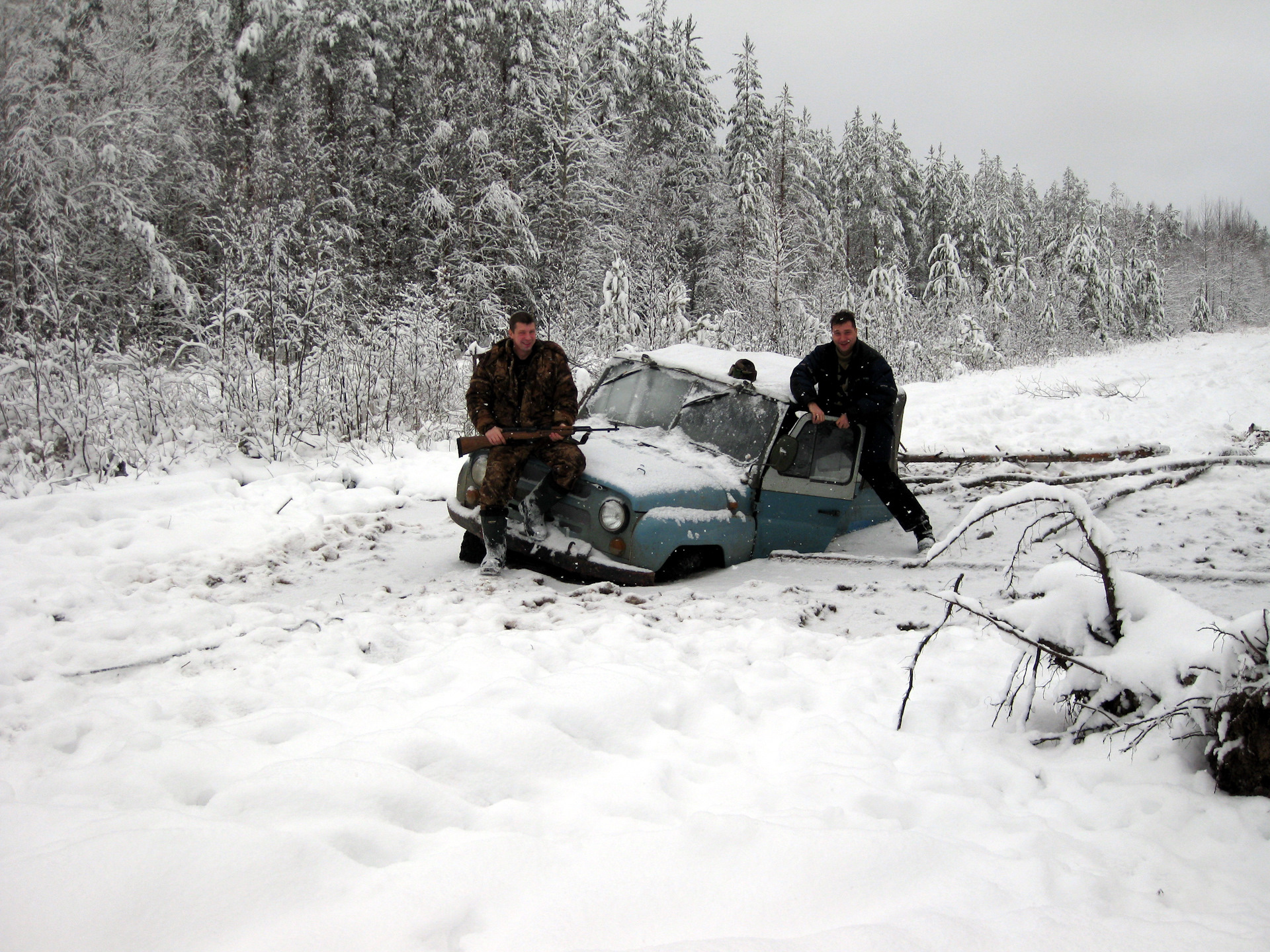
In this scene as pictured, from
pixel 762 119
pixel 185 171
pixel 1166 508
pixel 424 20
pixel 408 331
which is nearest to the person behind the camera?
pixel 1166 508

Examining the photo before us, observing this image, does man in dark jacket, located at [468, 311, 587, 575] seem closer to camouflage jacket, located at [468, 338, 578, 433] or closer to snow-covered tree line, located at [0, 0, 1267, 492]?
camouflage jacket, located at [468, 338, 578, 433]

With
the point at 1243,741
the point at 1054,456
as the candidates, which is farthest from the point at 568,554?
the point at 1054,456

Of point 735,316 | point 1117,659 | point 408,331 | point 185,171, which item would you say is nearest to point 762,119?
point 735,316

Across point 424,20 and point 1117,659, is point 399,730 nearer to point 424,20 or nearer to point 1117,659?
point 1117,659

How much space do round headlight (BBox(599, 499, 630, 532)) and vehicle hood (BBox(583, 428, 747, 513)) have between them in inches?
3.1

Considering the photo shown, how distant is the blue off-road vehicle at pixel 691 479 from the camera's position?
513 cm

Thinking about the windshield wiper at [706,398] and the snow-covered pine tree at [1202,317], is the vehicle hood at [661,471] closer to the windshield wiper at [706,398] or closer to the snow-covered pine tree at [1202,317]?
the windshield wiper at [706,398]

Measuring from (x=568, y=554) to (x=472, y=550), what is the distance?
3.30 feet

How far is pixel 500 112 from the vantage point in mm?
21938

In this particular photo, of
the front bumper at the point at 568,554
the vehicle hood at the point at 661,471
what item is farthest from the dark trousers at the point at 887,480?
the front bumper at the point at 568,554

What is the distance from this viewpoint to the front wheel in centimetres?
579

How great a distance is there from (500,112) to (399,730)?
22.7 metres

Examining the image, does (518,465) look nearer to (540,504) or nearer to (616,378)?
(540,504)

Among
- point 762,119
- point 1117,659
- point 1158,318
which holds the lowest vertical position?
point 1117,659
